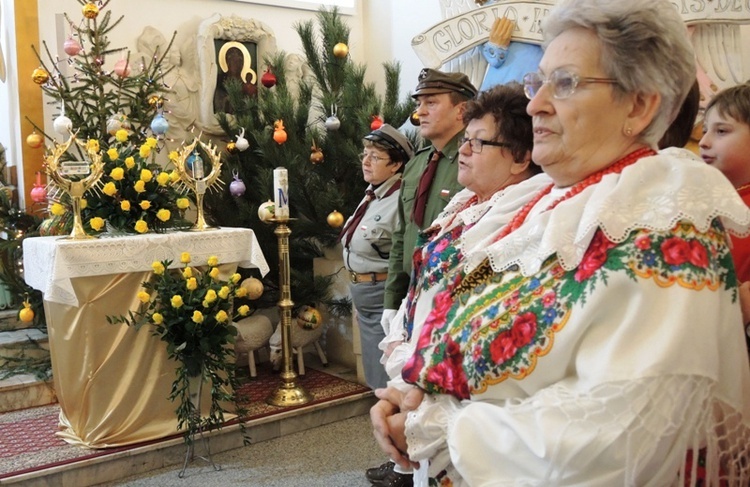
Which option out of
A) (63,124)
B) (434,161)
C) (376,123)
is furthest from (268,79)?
(434,161)

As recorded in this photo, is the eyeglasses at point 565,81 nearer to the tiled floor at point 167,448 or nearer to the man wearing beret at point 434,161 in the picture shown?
the man wearing beret at point 434,161

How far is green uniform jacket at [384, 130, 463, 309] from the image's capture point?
253 centimetres

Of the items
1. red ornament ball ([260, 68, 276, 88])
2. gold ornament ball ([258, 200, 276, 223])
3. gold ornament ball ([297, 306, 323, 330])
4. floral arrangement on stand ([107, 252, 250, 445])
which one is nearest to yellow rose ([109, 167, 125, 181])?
floral arrangement on stand ([107, 252, 250, 445])

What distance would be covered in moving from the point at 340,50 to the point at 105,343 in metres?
2.61

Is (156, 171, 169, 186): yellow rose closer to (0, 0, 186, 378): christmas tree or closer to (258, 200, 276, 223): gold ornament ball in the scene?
(0, 0, 186, 378): christmas tree

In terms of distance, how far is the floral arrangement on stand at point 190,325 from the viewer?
9.80 ft

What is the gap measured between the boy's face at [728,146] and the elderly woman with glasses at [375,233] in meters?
1.89

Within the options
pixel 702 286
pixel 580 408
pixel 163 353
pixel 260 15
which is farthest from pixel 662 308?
pixel 260 15

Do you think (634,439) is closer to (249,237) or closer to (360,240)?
(360,240)

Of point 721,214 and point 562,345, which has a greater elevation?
point 721,214

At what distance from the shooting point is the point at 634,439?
2.84 ft

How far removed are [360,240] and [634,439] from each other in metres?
2.52

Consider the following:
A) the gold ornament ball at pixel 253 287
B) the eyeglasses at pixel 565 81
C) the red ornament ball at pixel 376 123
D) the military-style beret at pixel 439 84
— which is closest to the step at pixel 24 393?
the gold ornament ball at pixel 253 287

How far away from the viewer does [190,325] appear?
9.77 ft
